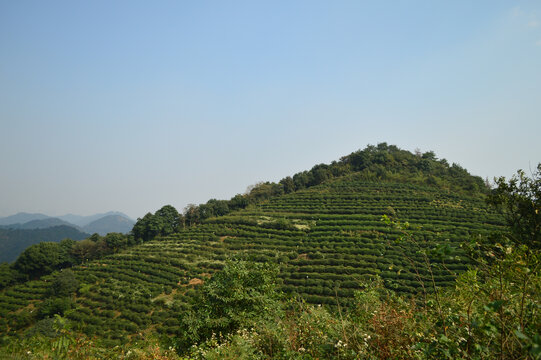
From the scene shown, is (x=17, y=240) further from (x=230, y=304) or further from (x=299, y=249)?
(x=230, y=304)

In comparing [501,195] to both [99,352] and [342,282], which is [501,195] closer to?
[342,282]

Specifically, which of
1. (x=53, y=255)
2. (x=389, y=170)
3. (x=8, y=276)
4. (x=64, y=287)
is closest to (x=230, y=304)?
(x=64, y=287)

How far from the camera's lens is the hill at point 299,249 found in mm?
25422

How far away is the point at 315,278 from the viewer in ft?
88.8

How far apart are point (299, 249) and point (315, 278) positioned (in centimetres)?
829

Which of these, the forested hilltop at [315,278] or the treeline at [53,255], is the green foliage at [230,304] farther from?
the treeline at [53,255]

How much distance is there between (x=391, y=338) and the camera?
3.30 meters

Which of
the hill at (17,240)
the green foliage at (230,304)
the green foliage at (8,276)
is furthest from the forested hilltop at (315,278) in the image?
the hill at (17,240)

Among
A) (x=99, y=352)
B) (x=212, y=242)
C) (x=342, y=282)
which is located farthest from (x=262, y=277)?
(x=212, y=242)

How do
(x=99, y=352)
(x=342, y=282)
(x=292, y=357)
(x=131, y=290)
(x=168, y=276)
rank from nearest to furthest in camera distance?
(x=292, y=357) → (x=99, y=352) → (x=342, y=282) → (x=131, y=290) → (x=168, y=276)

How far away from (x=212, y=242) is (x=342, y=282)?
26142 mm

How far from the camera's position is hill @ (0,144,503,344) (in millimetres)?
25422

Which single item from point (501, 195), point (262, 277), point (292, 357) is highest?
point (501, 195)

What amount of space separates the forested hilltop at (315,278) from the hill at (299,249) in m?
0.24
